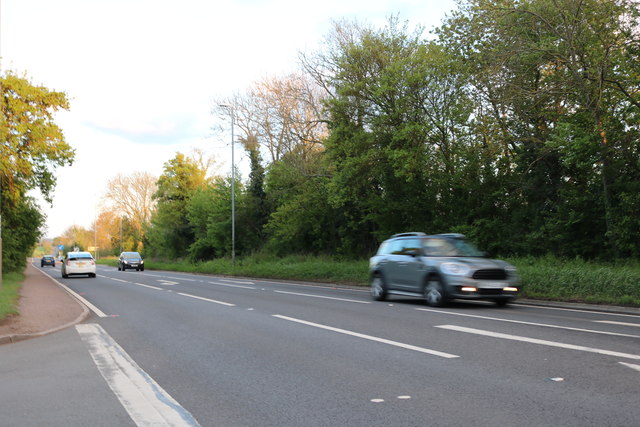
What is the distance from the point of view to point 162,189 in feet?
217

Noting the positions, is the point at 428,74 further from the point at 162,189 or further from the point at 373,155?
the point at 162,189

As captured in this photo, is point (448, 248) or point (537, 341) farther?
point (448, 248)

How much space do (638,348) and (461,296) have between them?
5.60 m

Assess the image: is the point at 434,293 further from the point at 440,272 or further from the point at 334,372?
the point at 334,372

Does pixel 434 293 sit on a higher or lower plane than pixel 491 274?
lower

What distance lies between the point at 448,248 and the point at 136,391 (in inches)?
401

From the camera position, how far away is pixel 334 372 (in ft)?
21.3

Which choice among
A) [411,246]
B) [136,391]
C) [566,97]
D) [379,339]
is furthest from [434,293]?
[566,97]

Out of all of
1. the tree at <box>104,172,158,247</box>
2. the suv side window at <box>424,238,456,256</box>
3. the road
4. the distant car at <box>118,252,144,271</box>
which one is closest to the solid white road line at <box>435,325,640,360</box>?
the road

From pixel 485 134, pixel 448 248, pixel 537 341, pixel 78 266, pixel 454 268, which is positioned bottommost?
pixel 537 341

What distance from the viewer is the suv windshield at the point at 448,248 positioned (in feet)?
47.0

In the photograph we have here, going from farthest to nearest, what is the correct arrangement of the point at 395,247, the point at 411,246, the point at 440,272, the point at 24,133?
the point at 24,133 → the point at 395,247 → the point at 411,246 → the point at 440,272

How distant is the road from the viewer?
191 inches

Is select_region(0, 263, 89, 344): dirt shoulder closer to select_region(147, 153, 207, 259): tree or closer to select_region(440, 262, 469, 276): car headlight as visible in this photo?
select_region(440, 262, 469, 276): car headlight
